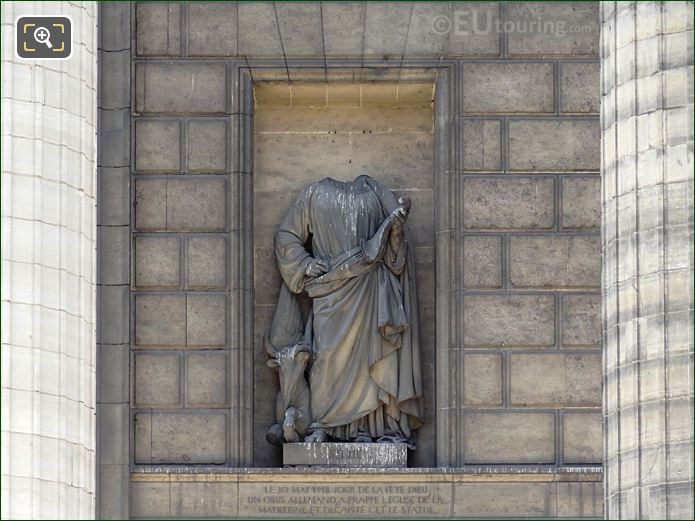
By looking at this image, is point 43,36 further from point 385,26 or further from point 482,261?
point 482,261

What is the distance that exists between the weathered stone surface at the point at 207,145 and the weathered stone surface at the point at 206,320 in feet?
4.60

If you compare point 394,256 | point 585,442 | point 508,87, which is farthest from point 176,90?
point 585,442

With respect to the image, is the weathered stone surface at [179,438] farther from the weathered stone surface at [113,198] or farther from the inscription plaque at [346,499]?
the weathered stone surface at [113,198]

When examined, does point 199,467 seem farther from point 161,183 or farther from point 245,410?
point 161,183

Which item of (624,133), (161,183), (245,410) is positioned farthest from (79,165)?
(624,133)

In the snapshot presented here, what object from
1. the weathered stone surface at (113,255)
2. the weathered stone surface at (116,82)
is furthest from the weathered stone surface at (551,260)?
the weathered stone surface at (116,82)

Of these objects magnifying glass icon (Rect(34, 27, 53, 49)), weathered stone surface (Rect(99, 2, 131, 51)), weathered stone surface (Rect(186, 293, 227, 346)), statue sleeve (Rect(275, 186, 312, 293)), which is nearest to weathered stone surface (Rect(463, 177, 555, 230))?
statue sleeve (Rect(275, 186, 312, 293))

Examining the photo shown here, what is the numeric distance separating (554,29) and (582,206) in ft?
6.39

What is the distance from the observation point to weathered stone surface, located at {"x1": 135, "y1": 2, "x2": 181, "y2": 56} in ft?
84.3

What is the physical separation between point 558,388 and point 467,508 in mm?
1614

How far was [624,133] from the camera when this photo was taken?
688 inches

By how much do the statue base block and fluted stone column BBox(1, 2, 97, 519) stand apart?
2157 millimetres

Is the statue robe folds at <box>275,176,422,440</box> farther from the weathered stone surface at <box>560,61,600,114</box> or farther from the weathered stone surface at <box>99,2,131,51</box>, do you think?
the weathered stone surface at <box>99,2,131,51</box>

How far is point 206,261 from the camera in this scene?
83.2 feet
